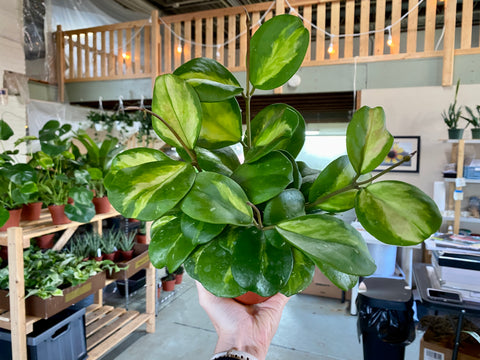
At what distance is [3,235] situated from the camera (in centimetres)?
169

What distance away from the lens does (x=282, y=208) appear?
0.41m

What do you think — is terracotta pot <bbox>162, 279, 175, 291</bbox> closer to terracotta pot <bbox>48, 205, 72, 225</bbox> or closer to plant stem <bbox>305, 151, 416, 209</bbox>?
terracotta pot <bbox>48, 205, 72, 225</bbox>

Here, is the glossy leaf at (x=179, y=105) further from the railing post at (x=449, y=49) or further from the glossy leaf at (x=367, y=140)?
the railing post at (x=449, y=49)

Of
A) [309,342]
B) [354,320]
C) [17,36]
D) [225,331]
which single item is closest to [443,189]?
[354,320]

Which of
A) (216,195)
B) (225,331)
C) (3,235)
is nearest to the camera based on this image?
(216,195)

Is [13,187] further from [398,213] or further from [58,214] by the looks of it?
[398,213]

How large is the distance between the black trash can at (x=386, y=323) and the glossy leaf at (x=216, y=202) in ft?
6.93

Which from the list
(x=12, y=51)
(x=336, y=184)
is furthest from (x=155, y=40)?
(x=336, y=184)

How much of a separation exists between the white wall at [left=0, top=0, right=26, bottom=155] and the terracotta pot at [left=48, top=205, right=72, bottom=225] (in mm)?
2916

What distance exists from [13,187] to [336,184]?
1931mm

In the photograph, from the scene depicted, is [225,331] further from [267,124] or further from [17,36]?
[17,36]

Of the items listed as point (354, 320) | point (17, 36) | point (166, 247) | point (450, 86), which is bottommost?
point (354, 320)

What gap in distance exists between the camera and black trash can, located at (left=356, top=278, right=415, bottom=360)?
2.10 meters

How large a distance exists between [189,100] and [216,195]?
0.39 ft
